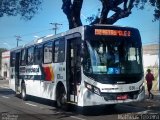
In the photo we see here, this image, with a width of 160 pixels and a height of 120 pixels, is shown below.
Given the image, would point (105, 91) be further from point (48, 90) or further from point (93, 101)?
point (48, 90)

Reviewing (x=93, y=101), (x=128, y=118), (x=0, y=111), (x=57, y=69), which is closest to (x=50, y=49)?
(x=57, y=69)

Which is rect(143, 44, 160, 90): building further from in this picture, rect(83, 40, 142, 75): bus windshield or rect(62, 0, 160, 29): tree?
rect(83, 40, 142, 75): bus windshield

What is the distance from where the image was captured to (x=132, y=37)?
16.4m

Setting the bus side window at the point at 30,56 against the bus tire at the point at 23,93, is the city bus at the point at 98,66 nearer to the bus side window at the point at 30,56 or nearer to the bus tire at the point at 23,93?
the bus side window at the point at 30,56

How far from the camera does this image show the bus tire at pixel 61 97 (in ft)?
58.0

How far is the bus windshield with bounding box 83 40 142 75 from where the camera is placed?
15.4m

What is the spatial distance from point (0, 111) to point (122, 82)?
214 inches

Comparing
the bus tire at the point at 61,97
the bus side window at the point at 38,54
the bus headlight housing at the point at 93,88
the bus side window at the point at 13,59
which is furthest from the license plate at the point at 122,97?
the bus side window at the point at 13,59

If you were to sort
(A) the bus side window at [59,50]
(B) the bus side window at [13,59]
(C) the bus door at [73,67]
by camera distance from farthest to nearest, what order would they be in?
(B) the bus side window at [13,59] → (A) the bus side window at [59,50] → (C) the bus door at [73,67]

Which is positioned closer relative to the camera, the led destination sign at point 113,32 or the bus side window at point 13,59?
the led destination sign at point 113,32

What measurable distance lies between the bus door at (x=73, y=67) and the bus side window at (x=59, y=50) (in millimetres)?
612

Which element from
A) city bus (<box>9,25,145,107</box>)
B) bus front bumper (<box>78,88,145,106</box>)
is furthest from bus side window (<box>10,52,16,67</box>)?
bus front bumper (<box>78,88,145,106</box>)

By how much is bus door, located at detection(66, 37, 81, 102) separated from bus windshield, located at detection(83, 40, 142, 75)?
24.4 inches

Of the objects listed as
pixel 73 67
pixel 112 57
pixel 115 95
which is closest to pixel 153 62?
pixel 73 67
